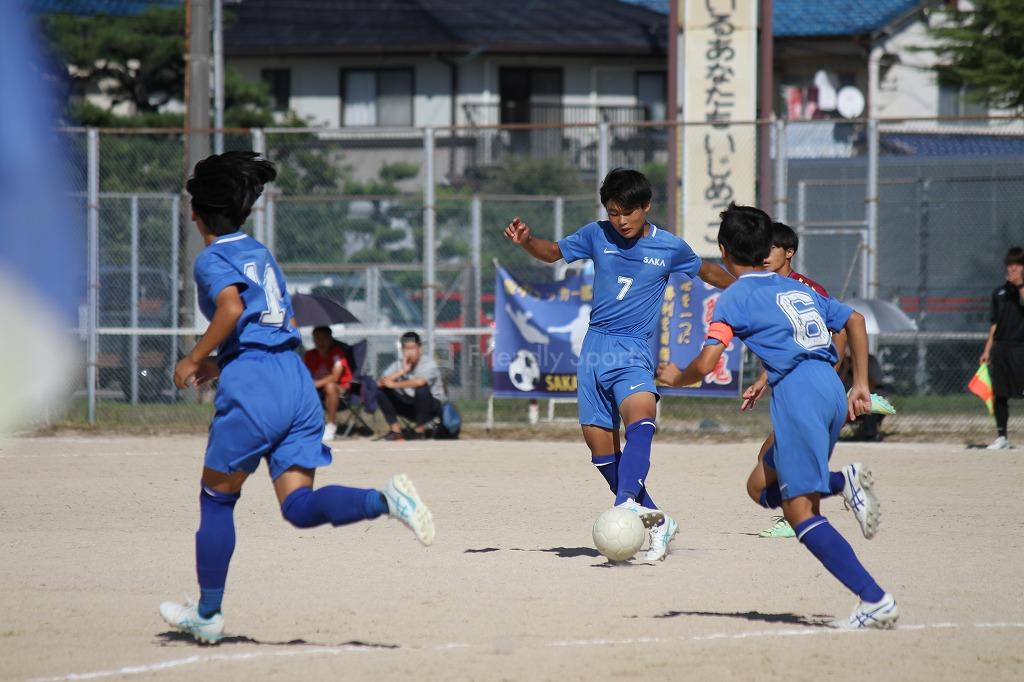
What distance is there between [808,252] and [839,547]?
53.0 ft

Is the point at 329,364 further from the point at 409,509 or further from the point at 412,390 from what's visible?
the point at 409,509

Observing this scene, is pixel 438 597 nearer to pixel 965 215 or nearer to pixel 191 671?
pixel 191 671

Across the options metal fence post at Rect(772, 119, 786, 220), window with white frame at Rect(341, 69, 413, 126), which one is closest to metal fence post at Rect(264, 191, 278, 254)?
metal fence post at Rect(772, 119, 786, 220)

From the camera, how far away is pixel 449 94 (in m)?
34.4

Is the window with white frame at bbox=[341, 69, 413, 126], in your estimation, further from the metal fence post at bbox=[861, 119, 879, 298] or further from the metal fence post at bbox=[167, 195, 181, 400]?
the metal fence post at bbox=[861, 119, 879, 298]

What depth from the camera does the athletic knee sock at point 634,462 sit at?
739 centimetres

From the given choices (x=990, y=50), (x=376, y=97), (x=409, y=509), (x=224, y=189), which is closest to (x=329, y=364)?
(x=224, y=189)

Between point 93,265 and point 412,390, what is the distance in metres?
3.94

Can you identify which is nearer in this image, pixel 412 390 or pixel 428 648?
pixel 428 648

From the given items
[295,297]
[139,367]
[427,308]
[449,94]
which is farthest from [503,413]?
[449,94]

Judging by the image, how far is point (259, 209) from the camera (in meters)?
16.2

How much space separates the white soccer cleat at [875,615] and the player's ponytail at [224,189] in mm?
3035

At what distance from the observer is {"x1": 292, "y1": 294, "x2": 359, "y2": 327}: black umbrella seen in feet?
49.4

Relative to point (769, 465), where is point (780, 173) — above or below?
above
